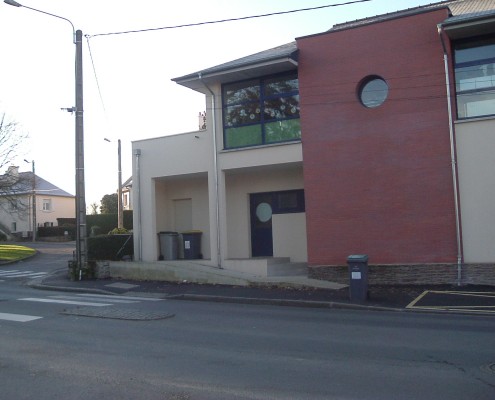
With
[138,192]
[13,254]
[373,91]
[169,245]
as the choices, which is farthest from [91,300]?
[13,254]

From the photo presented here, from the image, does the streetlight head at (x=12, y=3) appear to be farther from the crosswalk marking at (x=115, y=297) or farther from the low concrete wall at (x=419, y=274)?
the low concrete wall at (x=419, y=274)

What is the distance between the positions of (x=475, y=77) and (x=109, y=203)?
153 ft

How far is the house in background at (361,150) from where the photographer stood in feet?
48.6

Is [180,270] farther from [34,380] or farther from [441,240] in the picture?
[34,380]

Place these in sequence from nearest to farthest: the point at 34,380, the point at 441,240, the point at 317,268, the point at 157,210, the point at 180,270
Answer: the point at 34,380 → the point at 441,240 → the point at 317,268 → the point at 180,270 → the point at 157,210

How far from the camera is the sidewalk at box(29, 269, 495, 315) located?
12703mm

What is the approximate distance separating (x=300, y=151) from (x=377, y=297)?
5322 millimetres

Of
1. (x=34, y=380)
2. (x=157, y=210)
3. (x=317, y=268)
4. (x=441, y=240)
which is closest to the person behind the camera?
(x=34, y=380)

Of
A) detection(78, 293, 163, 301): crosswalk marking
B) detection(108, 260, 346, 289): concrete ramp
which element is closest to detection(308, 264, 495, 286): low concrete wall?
detection(108, 260, 346, 289): concrete ramp

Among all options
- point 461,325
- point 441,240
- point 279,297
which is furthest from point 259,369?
point 441,240

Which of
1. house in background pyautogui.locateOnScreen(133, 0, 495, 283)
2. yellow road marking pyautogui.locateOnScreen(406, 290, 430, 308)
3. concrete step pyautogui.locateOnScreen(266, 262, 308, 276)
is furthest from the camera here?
concrete step pyautogui.locateOnScreen(266, 262, 308, 276)

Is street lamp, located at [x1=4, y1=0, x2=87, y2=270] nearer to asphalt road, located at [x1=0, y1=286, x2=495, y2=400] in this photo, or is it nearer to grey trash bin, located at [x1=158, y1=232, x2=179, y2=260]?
grey trash bin, located at [x1=158, y1=232, x2=179, y2=260]

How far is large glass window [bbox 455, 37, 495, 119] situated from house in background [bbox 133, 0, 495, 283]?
0.09ft

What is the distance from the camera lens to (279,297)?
1383 centimetres
